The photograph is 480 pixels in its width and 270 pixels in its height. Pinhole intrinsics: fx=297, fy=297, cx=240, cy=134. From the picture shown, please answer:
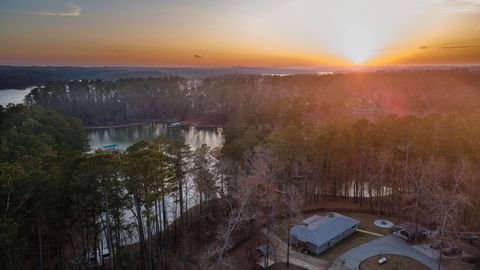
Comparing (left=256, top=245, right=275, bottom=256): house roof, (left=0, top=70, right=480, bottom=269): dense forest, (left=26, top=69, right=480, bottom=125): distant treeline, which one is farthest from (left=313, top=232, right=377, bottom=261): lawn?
(left=26, top=69, right=480, bottom=125): distant treeline

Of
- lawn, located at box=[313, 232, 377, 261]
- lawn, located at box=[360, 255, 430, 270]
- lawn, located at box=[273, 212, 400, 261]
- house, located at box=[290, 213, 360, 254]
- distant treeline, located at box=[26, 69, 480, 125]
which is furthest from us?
distant treeline, located at box=[26, 69, 480, 125]

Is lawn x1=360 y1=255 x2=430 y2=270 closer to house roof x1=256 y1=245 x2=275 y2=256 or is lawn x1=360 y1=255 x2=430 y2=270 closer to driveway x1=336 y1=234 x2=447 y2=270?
driveway x1=336 y1=234 x2=447 y2=270

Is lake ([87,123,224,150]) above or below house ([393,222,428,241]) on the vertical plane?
below

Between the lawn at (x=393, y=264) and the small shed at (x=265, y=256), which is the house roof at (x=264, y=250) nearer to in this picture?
the small shed at (x=265, y=256)

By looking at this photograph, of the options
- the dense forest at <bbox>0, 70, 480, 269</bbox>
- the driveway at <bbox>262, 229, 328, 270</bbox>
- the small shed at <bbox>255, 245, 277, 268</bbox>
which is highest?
the dense forest at <bbox>0, 70, 480, 269</bbox>

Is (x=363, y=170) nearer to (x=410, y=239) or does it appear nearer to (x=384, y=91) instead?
(x=410, y=239)

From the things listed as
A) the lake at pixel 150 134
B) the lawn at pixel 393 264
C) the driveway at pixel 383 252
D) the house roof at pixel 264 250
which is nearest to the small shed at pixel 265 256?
the house roof at pixel 264 250

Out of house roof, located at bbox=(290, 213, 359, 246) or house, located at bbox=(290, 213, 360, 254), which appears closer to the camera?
house, located at bbox=(290, 213, 360, 254)

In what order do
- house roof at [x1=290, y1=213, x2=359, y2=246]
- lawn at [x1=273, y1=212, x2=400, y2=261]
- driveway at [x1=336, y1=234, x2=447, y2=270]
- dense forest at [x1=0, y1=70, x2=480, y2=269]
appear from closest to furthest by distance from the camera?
dense forest at [x1=0, y1=70, x2=480, y2=269]
driveway at [x1=336, y1=234, x2=447, y2=270]
lawn at [x1=273, y1=212, x2=400, y2=261]
house roof at [x1=290, y1=213, x2=359, y2=246]

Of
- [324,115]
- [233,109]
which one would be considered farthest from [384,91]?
[233,109]
